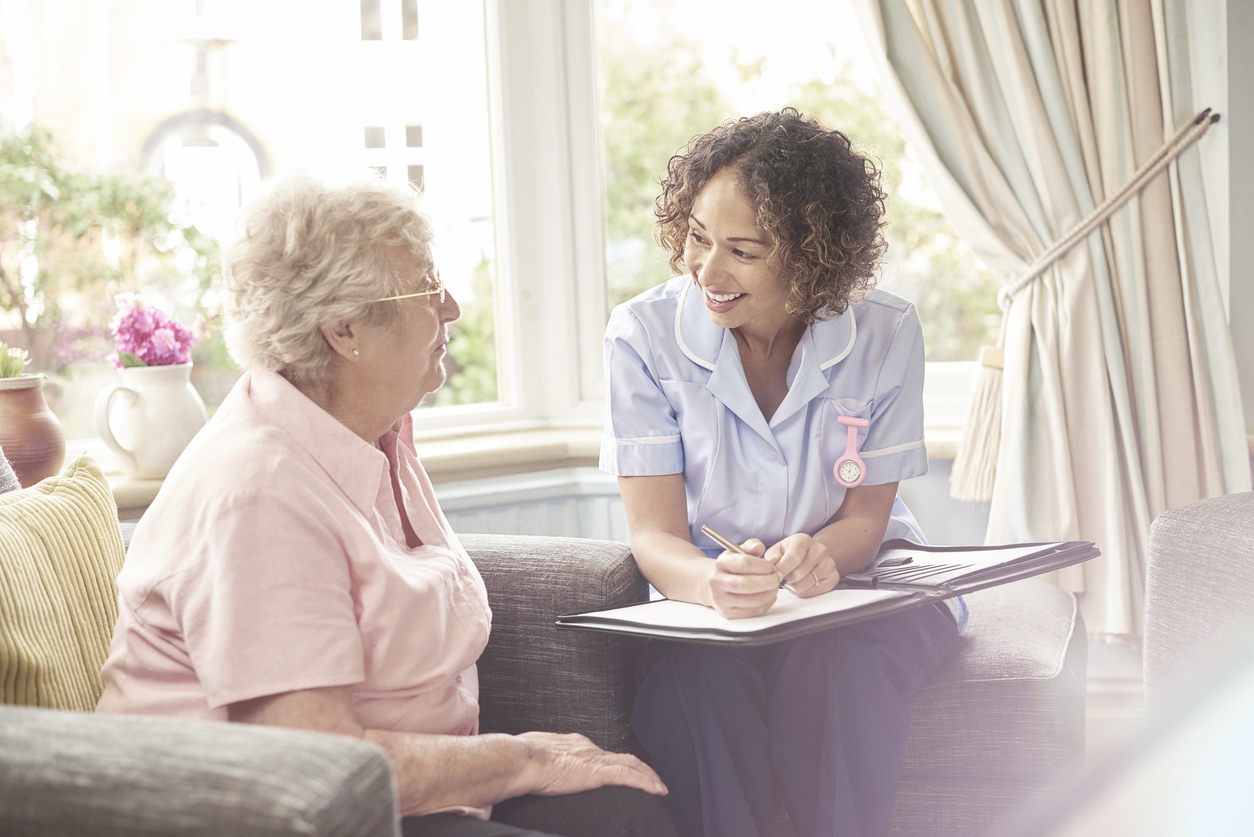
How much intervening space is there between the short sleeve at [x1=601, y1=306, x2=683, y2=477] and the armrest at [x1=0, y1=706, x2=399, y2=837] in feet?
2.78

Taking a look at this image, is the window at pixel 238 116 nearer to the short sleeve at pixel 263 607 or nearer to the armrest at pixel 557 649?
the armrest at pixel 557 649

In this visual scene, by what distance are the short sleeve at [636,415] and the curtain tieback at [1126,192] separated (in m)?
1.05

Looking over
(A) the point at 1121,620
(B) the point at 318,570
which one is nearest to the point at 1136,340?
(A) the point at 1121,620

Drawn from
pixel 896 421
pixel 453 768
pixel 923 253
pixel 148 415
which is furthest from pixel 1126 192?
pixel 148 415

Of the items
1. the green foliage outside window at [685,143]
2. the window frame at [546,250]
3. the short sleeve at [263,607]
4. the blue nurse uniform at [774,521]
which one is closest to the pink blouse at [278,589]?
the short sleeve at [263,607]

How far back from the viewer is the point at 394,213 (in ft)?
3.75

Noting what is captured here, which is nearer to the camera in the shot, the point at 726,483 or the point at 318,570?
the point at 318,570

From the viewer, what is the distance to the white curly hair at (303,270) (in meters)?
1.09

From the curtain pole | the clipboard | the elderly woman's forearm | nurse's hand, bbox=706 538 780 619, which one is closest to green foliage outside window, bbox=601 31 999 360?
the curtain pole

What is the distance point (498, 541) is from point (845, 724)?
0.55 m

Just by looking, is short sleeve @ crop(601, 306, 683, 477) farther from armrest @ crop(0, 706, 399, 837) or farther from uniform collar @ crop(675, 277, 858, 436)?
armrest @ crop(0, 706, 399, 837)

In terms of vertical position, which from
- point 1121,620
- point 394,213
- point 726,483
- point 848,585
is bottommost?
point 1121,620

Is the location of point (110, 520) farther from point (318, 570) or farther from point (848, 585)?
point (848, 585)

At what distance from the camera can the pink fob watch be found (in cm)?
152
